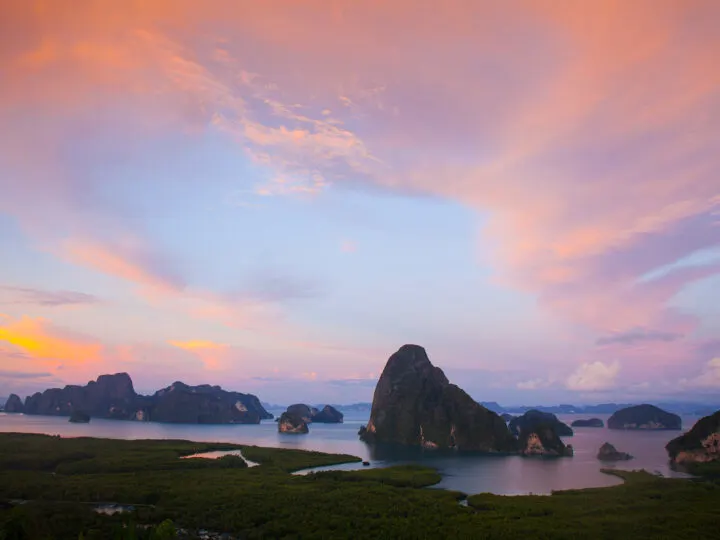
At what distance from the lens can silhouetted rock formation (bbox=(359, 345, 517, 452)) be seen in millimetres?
157125

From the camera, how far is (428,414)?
175 metres

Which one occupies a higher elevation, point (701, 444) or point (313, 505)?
point (701, 444)

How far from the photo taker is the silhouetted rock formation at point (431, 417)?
157125mm

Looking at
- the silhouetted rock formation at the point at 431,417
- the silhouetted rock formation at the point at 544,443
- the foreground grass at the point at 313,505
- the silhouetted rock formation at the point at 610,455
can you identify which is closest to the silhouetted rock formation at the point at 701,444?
the silhouetted rock formation at the point at 610,455

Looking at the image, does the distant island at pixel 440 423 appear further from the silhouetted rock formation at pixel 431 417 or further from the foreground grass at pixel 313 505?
the foreground grass at pixel 313 505

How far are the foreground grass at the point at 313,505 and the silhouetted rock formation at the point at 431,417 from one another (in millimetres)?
66427

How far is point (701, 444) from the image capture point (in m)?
112

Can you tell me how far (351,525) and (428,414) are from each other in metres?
127

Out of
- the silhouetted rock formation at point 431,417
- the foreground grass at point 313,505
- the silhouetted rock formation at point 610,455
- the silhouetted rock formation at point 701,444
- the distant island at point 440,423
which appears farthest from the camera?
the silhouetted rock formation at point 431,417

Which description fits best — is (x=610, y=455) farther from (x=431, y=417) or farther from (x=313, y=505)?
(x=313, y=505)

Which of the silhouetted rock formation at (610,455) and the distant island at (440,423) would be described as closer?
the silhouetted rock formation at (610,455)

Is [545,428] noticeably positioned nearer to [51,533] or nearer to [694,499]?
[694,499]

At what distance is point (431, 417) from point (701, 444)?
7932 centimetres

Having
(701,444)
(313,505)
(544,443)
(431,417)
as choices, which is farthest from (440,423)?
(313,505)
